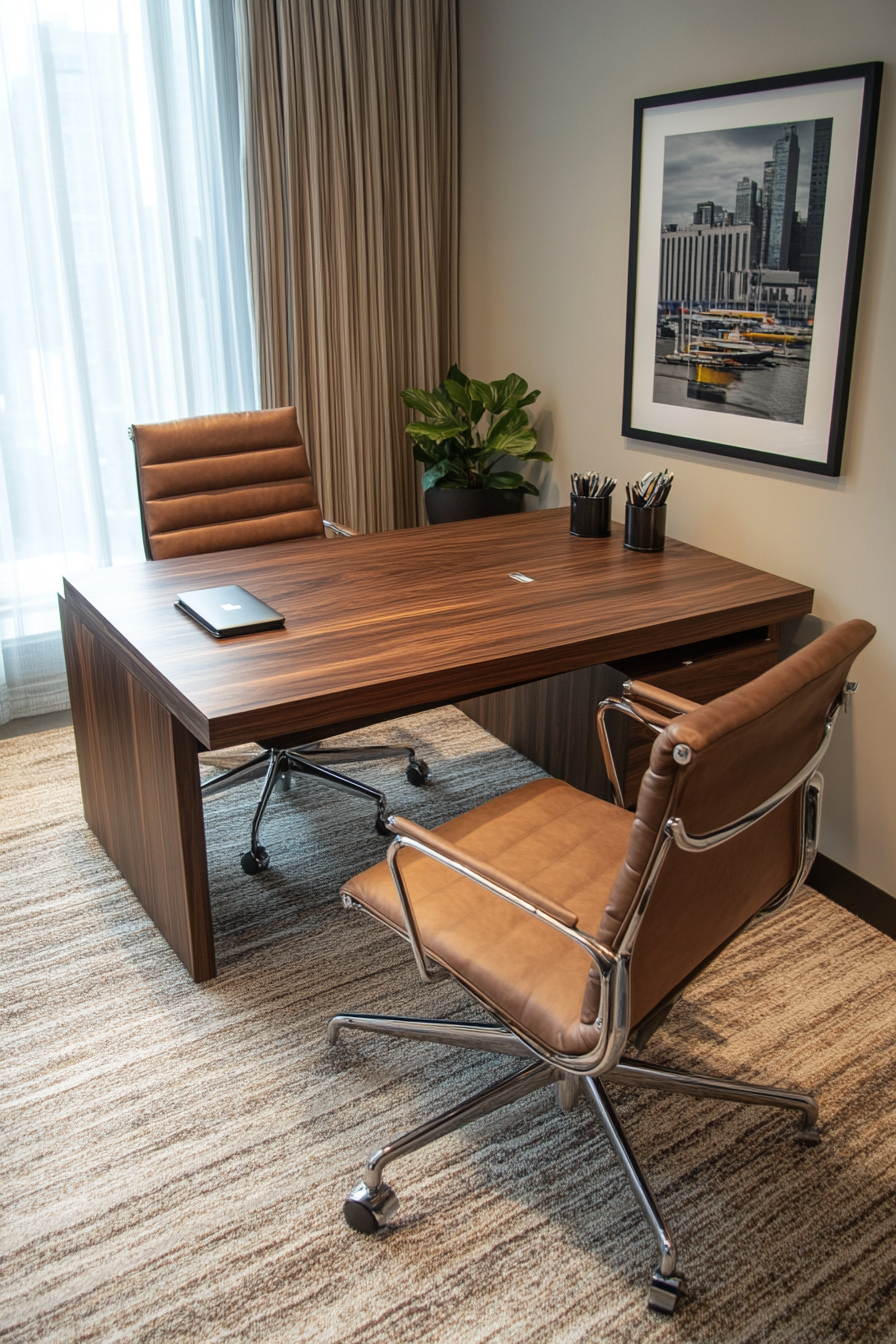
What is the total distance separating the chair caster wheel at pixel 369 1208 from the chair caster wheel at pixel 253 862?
1.07 m

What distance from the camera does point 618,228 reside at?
3117 millimetres

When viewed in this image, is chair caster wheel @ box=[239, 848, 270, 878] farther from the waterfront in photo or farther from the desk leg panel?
the waterfront in photo

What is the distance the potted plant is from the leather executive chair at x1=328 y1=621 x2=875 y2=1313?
5.64 feet

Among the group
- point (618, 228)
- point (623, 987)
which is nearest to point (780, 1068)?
point (623, 987)

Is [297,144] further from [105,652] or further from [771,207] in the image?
[105,652]

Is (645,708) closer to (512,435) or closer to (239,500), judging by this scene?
(239,500)

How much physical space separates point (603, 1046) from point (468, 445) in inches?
101

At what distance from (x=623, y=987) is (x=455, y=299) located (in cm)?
319

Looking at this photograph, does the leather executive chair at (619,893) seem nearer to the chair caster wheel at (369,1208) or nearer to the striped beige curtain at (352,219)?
the chair caster wheel at (369,1208)

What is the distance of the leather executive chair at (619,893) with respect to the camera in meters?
1.33

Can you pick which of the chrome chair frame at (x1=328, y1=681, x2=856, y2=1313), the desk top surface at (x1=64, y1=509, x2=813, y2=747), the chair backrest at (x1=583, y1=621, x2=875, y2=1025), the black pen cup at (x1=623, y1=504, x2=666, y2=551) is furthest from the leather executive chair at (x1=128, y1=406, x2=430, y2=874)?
the chair backrest at (x1=583, y1=621, x2=875, y2=1025)

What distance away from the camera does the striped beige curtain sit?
3.48 metres

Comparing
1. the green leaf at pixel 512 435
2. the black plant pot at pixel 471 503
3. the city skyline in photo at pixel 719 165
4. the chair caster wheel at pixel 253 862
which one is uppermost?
the city skyline in photo at pixel 719 165

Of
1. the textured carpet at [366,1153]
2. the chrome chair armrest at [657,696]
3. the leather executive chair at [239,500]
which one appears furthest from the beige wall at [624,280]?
the leather executive chair at [239,500]
